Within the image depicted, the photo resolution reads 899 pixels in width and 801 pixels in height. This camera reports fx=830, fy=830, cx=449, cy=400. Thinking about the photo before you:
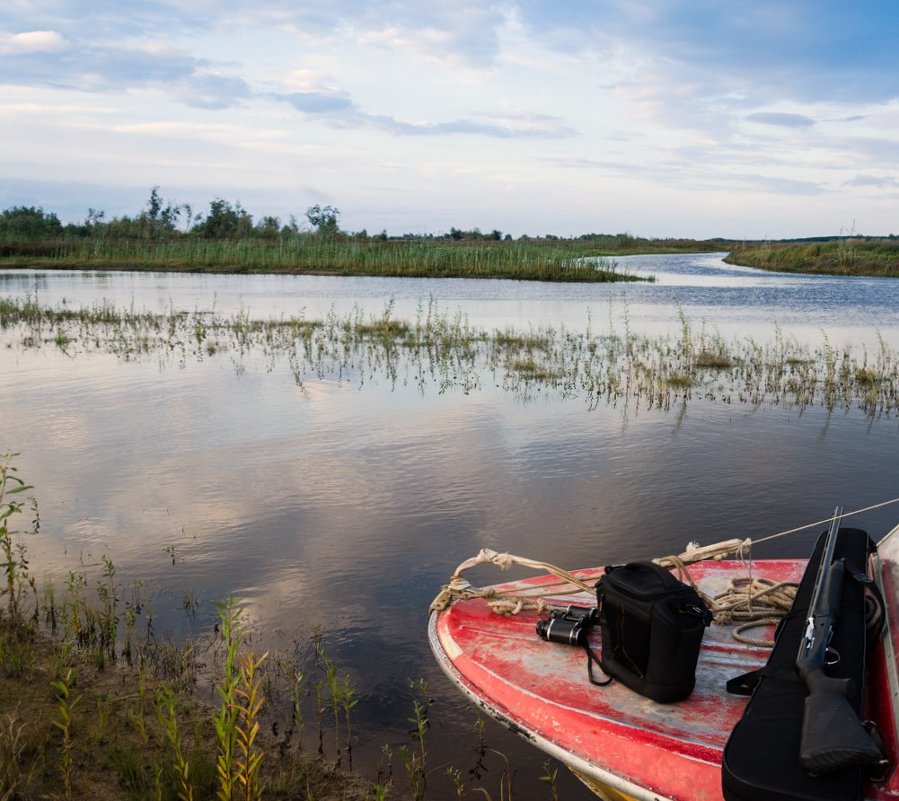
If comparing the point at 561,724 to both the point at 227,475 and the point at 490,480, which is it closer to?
the point at 490,480

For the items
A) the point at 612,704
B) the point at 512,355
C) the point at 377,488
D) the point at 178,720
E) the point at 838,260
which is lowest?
the point at 178,720

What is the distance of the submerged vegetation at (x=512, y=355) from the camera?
14.0 m

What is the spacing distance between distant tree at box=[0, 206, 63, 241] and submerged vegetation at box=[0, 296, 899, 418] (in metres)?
56.0

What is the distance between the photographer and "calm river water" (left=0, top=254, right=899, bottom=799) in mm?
5934

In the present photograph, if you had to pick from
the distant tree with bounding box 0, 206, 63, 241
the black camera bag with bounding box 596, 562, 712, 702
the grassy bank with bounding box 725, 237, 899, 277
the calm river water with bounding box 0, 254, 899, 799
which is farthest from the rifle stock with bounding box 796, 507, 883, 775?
the distant tree with bounding box 0, 206, 63, 241

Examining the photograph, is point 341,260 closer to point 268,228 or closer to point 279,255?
point 279,255

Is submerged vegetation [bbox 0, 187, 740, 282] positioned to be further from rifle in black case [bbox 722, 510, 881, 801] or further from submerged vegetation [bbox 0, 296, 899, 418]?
rifle in black case [bbox 722, 510, 881, 801]

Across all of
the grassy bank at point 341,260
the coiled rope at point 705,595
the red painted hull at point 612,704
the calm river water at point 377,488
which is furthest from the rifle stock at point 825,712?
the grassy bank at point 341,260

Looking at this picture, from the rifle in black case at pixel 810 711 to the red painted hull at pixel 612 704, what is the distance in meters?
0.16

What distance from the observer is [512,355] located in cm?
1748

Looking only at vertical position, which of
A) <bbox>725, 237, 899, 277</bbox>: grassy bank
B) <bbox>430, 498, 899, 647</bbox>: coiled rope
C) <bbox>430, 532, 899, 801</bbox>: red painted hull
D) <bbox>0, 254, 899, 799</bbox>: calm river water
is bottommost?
<bbox>0, 254, 899, 799</bbox>: calm river water

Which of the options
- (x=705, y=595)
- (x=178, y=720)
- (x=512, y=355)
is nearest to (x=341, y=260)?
(x=512, y=355)

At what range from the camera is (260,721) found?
4.59 meters

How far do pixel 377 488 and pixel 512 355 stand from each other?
9166 mm
